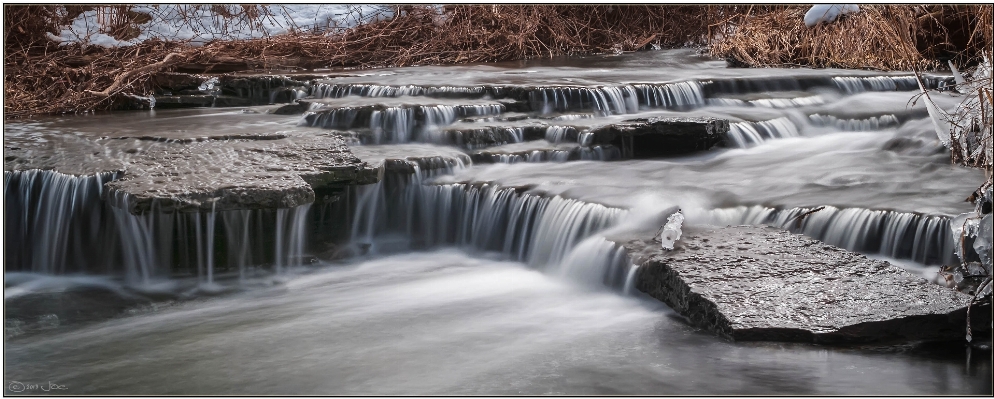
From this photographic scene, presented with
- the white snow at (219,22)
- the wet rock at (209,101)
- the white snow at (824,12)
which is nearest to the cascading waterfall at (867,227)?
the white snow at (824,12)

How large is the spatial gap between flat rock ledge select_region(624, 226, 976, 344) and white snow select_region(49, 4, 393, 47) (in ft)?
23.2

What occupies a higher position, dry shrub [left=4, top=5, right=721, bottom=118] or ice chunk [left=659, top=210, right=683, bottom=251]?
dry shrub [left=4, top=5, right=721, bottom=118]

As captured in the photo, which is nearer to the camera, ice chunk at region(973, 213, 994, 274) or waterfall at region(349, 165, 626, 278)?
ice chunk at region(973, 213, 994, 274)

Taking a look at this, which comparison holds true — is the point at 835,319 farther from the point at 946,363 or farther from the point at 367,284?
the point at 367,284

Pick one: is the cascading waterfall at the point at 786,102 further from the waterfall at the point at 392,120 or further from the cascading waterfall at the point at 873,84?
the waterfall at the point at 392,120

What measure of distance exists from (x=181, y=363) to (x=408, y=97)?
13.0ft

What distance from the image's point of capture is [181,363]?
145 inches

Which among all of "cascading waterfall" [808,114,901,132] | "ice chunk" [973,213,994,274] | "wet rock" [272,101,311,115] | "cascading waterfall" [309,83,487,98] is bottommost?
"ice chunk" [973,213,994,274]

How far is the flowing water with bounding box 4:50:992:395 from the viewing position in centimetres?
346

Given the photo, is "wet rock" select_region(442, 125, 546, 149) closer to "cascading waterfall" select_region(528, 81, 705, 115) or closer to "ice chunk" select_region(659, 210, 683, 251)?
"cascading waterfall" select_region(528, 81, 705, 115)

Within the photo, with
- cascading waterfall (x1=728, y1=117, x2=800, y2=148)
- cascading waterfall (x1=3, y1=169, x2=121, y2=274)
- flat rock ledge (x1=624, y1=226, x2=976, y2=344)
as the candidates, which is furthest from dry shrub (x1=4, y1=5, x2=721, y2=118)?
flat rock ledge (x1=624, y1=226, x2=976, y2=344)

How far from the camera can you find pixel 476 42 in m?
10.6

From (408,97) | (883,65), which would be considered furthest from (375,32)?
(883,65)

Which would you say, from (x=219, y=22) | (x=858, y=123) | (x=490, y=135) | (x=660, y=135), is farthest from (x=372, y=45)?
(x=858, y=123)
